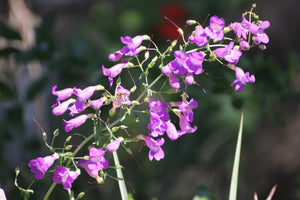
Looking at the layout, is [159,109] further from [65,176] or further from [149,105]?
[65,176]

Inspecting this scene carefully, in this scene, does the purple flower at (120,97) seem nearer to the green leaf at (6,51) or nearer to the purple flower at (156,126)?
the purple flower at (156,126)

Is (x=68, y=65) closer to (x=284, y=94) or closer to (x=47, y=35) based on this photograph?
(x=47, y=35)

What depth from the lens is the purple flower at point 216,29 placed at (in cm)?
112

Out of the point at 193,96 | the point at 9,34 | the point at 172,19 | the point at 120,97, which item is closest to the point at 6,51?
the point at 9,34

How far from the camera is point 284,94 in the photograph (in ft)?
6.60

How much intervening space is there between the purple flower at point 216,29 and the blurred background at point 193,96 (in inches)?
24.2

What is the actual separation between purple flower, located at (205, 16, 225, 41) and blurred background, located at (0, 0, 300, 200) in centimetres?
62

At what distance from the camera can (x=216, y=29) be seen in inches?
45.2

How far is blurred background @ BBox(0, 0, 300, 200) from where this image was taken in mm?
2066

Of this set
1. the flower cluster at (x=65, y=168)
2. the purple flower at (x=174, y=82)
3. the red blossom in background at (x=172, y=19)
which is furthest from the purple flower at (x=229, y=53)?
the red blossom in background at (x=172, y=19)

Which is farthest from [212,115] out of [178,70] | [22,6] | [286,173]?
[178,70]

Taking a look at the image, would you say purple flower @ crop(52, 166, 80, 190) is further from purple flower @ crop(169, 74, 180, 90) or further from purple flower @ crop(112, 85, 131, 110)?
purple flower @ crop(169, 74, 180, 90)

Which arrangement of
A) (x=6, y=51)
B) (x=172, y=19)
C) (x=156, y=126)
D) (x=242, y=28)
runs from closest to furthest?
(x=156, y=126), (x=242, y=28), (x=6, y=51), (x=172, y=19)

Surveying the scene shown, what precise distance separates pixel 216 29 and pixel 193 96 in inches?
36.8
